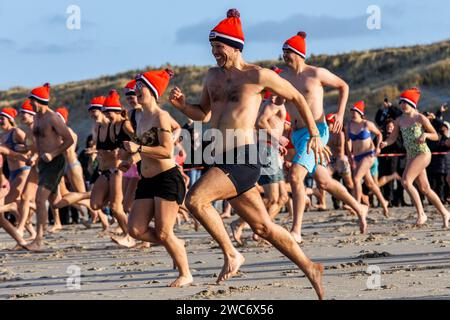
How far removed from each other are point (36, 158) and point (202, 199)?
6.52 metres

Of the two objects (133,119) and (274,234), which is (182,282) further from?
(133,119)

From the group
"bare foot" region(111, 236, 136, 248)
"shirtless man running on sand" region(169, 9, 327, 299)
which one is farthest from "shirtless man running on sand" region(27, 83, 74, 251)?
"shirtless man running on sand" region(169, 9, 327, 299)

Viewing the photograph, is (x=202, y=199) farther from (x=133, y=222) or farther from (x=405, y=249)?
(x=405, y=249)

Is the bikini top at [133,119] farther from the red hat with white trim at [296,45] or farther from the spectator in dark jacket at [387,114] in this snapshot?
the spectator in dark jacket at [387,114]

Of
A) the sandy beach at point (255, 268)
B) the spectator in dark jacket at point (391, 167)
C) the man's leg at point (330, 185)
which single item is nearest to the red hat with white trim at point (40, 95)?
the sandy beach at point (255, 268)

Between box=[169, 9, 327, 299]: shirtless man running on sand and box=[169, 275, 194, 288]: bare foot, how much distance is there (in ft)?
2.45

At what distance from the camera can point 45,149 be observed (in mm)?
14562

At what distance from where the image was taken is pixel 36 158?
47.6 feet

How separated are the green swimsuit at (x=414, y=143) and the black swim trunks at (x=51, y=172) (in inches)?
185

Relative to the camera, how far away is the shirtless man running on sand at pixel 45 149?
14242 millimetres

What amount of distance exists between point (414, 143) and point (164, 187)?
643 cm

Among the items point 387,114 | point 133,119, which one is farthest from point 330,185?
point 387,114
